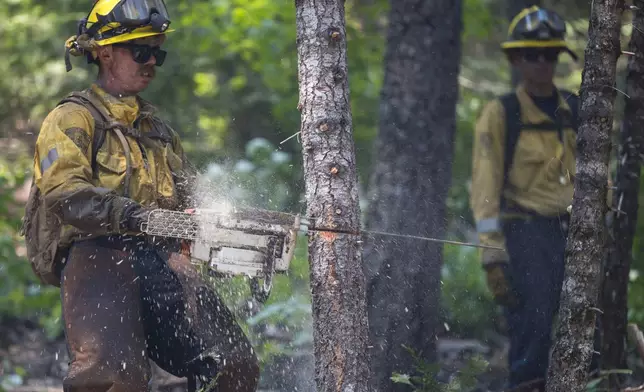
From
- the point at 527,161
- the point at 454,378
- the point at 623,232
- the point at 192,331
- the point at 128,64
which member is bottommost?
the point at 454,378

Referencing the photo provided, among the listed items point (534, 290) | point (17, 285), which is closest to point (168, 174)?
point (534, 290)

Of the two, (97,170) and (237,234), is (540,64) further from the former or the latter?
(97,170)

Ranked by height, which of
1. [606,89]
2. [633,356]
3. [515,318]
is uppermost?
[606,89]

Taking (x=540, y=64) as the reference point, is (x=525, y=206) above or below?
below

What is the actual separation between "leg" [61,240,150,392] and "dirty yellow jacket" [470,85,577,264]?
2.77 metres

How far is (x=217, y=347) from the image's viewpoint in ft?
14.8

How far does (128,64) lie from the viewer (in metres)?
4.71

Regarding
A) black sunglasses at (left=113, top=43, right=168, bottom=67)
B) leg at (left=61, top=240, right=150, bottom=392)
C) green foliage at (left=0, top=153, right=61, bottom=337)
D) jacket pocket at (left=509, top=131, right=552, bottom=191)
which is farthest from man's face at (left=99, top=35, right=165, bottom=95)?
green foliage at (left=0, top=153, right=61, bottom=337)

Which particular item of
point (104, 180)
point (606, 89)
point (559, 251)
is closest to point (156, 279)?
point (104, 180)

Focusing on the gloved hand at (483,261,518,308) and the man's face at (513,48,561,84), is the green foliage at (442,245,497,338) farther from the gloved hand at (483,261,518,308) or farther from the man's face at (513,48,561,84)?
the man's face at (513,48,561,84)

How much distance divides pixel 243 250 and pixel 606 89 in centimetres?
194

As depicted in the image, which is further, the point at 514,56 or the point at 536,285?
the point at 514,56

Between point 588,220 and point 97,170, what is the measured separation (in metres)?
2.46

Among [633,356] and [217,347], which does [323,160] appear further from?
[633,356]
